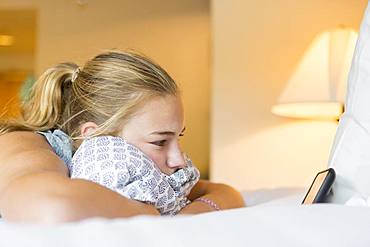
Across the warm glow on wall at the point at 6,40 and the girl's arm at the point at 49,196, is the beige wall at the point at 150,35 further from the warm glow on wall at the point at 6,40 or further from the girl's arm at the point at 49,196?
the girl's arm at the point at 49,196

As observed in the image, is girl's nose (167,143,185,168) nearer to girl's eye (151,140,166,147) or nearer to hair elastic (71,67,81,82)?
girl's eye (151,140,166,147)

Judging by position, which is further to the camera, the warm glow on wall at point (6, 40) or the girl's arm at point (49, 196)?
the warm glow on wall at point (6, 40)

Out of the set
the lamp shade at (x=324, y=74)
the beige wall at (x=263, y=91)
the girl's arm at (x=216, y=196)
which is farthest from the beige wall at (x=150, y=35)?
the girl's arm at (x=216, y=196)

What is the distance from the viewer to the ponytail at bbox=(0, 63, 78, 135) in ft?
2.94

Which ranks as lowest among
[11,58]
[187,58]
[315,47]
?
[11,58]

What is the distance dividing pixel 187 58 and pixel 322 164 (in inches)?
75.6

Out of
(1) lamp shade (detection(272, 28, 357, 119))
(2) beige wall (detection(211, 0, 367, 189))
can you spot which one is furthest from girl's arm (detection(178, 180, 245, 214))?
(2) beige wall (detection(211, 0, 367, 189))

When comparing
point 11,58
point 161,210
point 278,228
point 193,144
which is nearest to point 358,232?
point 278,228

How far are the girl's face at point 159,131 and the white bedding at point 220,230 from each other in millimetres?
385

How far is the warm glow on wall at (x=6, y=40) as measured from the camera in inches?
226

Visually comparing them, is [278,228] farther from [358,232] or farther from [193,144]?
[193,144]

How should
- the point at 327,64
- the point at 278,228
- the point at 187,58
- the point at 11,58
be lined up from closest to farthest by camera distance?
the point at 278,228, the point at 327,64, the point at 187,58, the point at 11,58

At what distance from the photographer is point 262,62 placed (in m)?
2.54

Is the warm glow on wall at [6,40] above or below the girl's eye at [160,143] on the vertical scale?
below
